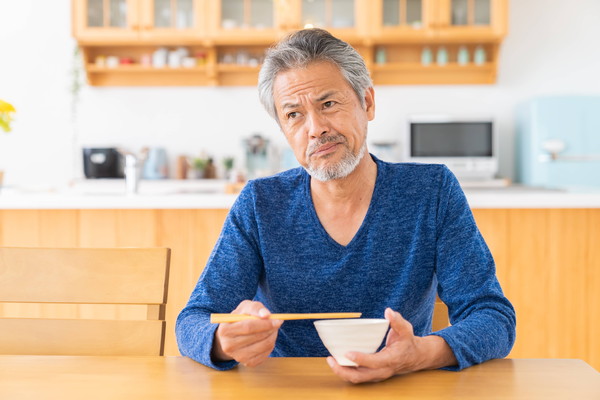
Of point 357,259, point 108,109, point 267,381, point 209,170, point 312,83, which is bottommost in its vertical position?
point 267,381

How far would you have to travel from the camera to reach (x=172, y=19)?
4.52m

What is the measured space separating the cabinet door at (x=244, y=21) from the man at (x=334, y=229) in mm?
3238

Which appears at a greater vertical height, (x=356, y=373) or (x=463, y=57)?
(x=463, y=57)

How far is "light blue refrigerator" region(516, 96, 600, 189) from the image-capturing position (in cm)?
425

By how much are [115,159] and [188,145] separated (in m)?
0.53

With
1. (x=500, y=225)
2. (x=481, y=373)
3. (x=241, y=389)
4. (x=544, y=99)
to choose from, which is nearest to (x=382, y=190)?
(x=481, y=373)

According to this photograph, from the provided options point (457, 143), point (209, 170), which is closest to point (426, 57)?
point (457, 143)

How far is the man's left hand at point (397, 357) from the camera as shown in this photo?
87cm

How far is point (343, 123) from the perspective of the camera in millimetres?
1286

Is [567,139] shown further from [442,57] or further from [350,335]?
[350,335]

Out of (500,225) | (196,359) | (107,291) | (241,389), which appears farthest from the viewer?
(500,225)

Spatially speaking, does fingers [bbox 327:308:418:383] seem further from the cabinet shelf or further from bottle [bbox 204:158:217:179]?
the cabinet shelf

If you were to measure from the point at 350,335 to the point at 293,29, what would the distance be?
150 inches

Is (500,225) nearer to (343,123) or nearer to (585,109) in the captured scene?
(343,123)
